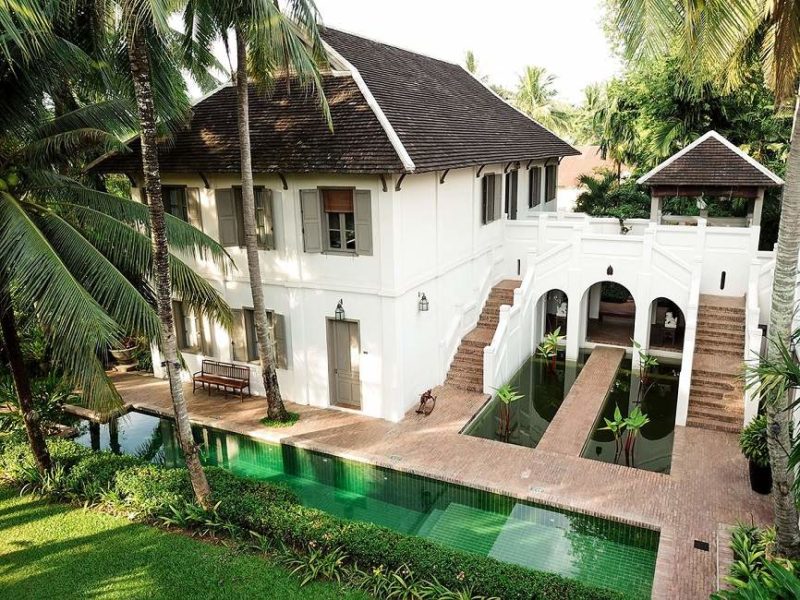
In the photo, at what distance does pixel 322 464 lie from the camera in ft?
43.8

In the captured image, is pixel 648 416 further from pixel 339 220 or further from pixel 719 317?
pixel 339 220

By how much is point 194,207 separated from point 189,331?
12.3 feet

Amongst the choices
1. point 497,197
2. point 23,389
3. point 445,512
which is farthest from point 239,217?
point 445,512

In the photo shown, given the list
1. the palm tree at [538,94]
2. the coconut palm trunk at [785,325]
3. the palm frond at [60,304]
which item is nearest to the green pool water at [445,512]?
the coconut palm trunk at [785,325]

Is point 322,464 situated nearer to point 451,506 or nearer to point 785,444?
point 451,506

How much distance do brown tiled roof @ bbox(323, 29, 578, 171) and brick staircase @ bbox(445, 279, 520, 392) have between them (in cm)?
482

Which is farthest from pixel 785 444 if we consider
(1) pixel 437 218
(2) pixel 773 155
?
(2) pixel 773 155

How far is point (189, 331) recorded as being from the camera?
17.7m

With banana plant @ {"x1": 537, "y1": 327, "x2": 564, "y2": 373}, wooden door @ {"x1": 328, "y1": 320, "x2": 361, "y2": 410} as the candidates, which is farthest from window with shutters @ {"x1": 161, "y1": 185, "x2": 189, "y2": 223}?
banana plant @ {"x1": 537, "y1": 327, "x2": 564, "y2": 373}

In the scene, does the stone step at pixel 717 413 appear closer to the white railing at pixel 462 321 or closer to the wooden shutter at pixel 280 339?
the white railing at pixel 462 321

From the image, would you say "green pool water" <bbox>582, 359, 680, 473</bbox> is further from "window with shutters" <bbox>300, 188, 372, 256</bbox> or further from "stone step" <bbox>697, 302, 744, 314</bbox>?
"window with shutters" <bbox>300, 188, 372, 256</bbox>

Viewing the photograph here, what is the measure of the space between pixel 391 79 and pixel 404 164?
5489 mm

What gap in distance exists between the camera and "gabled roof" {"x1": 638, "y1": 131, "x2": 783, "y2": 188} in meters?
19.4

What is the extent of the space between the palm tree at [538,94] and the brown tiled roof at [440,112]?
94.8 ft
